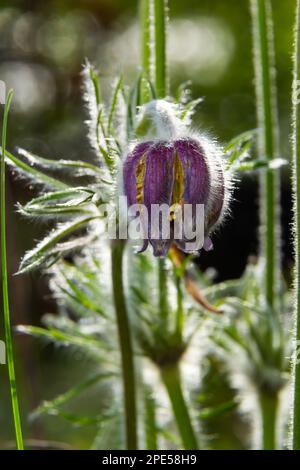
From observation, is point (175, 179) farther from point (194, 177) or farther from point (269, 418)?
point (269, 418)

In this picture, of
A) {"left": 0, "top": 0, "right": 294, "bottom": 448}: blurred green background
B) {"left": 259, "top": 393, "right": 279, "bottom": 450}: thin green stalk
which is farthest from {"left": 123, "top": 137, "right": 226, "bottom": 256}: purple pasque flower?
{"left": 0, "top": 0, "right": 294, "bottom": 448}: blurred green background

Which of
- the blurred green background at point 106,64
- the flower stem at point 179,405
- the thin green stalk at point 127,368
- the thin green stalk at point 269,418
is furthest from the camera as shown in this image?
the blurred green background at point 106,64

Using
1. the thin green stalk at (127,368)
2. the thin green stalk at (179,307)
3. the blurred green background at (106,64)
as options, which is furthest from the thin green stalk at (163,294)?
the blurred green background at (106,64)

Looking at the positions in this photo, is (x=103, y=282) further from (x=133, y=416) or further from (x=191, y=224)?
(x=191, y=224)

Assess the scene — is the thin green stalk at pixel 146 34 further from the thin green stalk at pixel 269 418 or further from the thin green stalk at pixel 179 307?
the thin green stalk at pixel 269 418

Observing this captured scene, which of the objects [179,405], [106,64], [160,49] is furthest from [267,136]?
[106,64]

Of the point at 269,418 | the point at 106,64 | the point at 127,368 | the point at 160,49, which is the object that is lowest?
the point at 269,418

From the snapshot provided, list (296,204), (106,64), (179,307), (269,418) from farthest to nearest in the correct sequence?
1. (106,64)
2. (269,418)
3. (179,307)
4. (296,204)

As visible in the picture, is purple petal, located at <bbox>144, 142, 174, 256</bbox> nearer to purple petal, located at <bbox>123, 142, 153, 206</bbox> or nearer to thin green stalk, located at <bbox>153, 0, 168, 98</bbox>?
purple petal, located at <bbox>123, 142, 153, 206</bbox>
